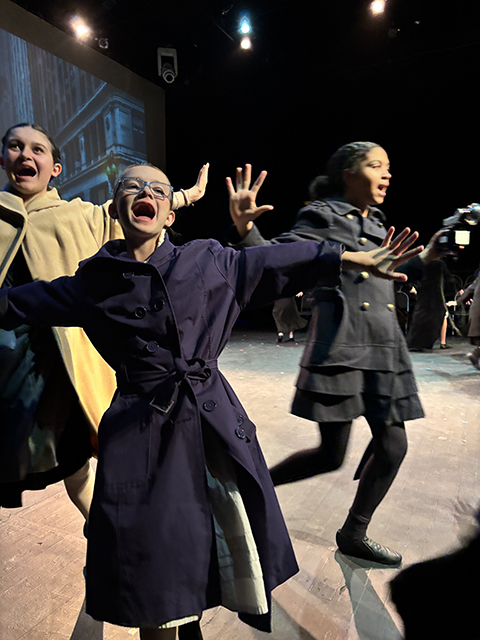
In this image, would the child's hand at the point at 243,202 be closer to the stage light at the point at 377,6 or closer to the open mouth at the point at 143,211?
the open mouth at the point at 143,211

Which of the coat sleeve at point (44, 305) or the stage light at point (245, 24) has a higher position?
the stage light at point (245, 24)

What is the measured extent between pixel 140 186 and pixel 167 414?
643mm

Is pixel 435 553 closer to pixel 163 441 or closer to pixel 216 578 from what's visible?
pixel 216 578

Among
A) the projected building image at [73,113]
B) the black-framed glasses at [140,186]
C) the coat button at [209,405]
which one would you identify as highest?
the projected building image at [73,113]

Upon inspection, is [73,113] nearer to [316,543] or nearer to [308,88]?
[308,88]

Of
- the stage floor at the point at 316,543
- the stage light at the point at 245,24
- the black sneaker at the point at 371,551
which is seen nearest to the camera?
the stage floor at the point at 316,543

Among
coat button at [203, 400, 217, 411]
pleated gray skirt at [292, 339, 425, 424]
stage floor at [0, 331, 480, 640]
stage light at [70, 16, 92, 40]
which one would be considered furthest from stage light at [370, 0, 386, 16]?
coat button at [203, 400, 217, 411]

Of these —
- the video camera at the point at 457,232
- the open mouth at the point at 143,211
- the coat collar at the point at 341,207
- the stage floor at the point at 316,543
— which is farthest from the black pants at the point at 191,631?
the video camera at the point at 457,232

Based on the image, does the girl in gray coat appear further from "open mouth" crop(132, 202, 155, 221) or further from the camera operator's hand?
"open mouth" crop(132, 202, 155, 221)

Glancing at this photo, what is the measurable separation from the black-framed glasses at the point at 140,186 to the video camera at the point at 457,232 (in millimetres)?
1250

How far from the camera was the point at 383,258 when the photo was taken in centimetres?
136

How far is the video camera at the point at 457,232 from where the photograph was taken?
1.87m

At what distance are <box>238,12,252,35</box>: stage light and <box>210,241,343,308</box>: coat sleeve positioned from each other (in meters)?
7.86

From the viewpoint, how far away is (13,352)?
1.66m
